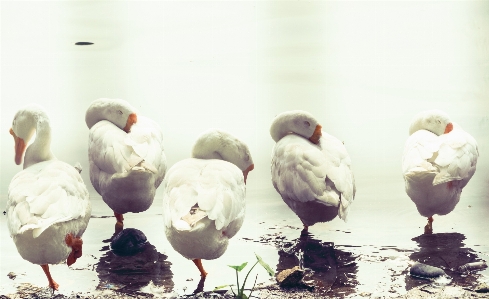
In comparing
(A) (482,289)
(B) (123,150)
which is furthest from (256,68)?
(A) (482,289)

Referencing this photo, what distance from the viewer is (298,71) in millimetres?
5691

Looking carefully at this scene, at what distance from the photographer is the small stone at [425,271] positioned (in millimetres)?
3037

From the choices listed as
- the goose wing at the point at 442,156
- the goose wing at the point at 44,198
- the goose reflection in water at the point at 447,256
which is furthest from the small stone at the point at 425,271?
the goose wing at the point at 44,198

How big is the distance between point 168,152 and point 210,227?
A: 1.57 metres

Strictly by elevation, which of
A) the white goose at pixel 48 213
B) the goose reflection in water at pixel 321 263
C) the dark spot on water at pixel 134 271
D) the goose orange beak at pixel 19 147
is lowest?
the dark spot on water at pixel 134 271

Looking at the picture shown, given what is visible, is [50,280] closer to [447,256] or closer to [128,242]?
[128,242]

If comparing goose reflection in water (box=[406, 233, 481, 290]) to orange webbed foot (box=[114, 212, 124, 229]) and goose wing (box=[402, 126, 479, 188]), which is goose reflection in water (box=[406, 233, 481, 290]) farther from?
orange webbed foot (box=[114, 212, 124, 229])

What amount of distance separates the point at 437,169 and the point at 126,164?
4.70 ft

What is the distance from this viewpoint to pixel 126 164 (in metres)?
3.54

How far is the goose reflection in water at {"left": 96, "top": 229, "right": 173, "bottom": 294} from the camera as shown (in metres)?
3.05

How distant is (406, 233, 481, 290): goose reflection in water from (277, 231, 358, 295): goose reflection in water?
0.25m

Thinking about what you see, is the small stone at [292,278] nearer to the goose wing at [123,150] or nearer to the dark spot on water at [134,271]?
the dark spot on water at [134,271]

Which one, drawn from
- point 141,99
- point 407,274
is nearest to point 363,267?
point 407,274

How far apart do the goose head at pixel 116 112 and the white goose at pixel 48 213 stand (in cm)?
61
